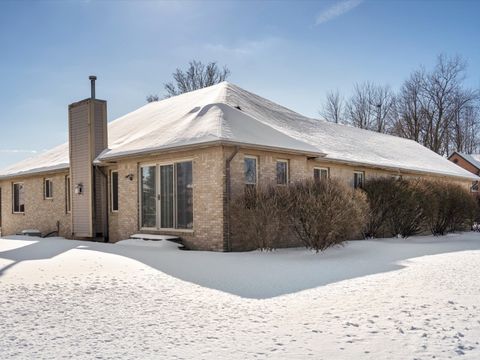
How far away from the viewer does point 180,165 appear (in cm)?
1271

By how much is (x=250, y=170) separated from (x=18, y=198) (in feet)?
43.5

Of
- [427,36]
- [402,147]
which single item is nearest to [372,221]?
[427,36]

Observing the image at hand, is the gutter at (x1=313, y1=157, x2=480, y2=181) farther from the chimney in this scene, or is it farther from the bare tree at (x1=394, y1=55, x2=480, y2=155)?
the bare tree at (x1=394, y1=55, x2=480, y2=155)

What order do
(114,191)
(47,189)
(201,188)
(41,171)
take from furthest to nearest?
(47,189)
(41,171)
(114,191)
(201,188)

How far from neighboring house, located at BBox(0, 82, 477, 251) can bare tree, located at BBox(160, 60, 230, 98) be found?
760 inches

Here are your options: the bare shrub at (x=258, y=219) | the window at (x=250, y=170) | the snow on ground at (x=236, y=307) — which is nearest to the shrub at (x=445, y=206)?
the snow on ground at (x=236, y=307)

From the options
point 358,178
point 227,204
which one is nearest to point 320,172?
point 358,178

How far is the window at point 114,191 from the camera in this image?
15530mm

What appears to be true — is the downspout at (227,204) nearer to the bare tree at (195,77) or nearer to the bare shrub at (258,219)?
the bare shrub at (258,219)

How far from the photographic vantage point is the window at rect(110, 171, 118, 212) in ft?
51.0

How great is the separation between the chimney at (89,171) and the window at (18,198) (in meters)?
5.64

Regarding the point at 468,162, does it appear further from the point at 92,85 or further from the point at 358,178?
the point at 92,85

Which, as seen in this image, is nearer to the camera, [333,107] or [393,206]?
[393,206]

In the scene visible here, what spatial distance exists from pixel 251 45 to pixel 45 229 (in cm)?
1091
